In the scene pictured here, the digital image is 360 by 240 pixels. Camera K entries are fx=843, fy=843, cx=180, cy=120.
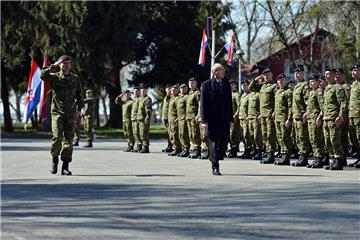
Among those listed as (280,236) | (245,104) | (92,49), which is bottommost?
(280,236)

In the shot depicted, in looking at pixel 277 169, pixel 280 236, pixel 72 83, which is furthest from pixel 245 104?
pixel 280 236

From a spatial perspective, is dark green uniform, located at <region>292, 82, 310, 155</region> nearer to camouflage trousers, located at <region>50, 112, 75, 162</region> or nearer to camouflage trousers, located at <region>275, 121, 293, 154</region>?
camouflage trousers, located at <region>275, 121, 293, 154</region>

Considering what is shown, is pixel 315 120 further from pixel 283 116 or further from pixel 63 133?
pixel 63 133

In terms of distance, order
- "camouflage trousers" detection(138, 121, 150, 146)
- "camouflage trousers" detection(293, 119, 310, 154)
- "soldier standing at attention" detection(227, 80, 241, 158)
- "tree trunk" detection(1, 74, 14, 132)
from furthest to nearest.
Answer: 1. "tree trunk" detection(1, 74, 14, 132)
2. "camouflage trousers" detection(138, 121, 150, 146)
3. "soldier standing at attention" detection(227, 80, 241, 158)
4. "camouflage trousers" detection(293, 119, 310, 154)

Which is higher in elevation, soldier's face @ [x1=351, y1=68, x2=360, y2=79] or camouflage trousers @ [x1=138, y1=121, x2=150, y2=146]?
soldier's face @ [x1=351, y1=68, x2=360, y2=79]

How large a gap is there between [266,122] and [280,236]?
11367mm

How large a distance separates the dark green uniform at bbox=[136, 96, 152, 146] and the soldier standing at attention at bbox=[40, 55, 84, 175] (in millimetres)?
9148

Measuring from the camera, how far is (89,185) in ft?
42.4

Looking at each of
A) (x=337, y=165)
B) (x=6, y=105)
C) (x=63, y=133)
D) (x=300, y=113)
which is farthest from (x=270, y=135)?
(x=6, y=105)

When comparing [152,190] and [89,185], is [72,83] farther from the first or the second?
[152,190]

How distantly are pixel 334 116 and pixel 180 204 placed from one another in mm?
6984

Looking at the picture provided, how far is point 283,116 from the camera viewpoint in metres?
18.3

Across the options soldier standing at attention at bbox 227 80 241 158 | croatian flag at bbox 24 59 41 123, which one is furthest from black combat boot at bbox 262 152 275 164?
croatian flag at bbox 24 59 41 123

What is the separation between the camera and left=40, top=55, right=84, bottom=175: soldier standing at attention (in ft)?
48.5
